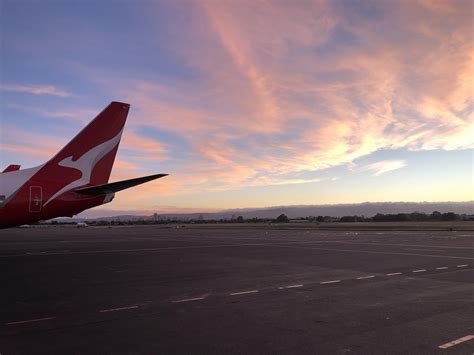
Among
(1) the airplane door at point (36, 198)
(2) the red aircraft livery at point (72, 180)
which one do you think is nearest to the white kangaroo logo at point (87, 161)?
(2) the red aircraft livery at point (72, 180)

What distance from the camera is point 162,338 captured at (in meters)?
6.42

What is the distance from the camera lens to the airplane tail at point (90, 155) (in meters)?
18.1

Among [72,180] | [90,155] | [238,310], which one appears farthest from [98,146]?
[238,310]

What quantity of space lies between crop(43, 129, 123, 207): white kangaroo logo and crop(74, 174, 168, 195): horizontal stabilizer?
1.79 ft

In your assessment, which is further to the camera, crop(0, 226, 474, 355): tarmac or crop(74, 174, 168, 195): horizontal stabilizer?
crop(74, 174, 168, 195): horizontal stabilizer

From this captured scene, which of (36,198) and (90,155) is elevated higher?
(90,155)

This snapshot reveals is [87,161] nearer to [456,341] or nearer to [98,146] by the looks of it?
[98,146]

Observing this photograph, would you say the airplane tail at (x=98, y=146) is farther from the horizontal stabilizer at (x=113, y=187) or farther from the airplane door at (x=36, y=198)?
the airplane door at (x=36, y=198)

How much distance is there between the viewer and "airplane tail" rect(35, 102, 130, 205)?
59.5 ft

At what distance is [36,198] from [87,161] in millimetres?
2746

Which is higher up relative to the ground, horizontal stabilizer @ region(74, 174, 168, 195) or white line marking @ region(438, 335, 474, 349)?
horizontal stabilizer @ region(74, 174, 168, 195)

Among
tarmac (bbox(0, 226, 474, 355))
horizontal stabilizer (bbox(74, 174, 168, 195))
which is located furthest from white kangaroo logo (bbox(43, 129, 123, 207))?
tarmac (bbox(0, 226, 474, 355))

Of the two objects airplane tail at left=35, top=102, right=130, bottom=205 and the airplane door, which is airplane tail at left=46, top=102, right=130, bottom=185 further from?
the airplane door

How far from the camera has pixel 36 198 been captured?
1725 centimetres
